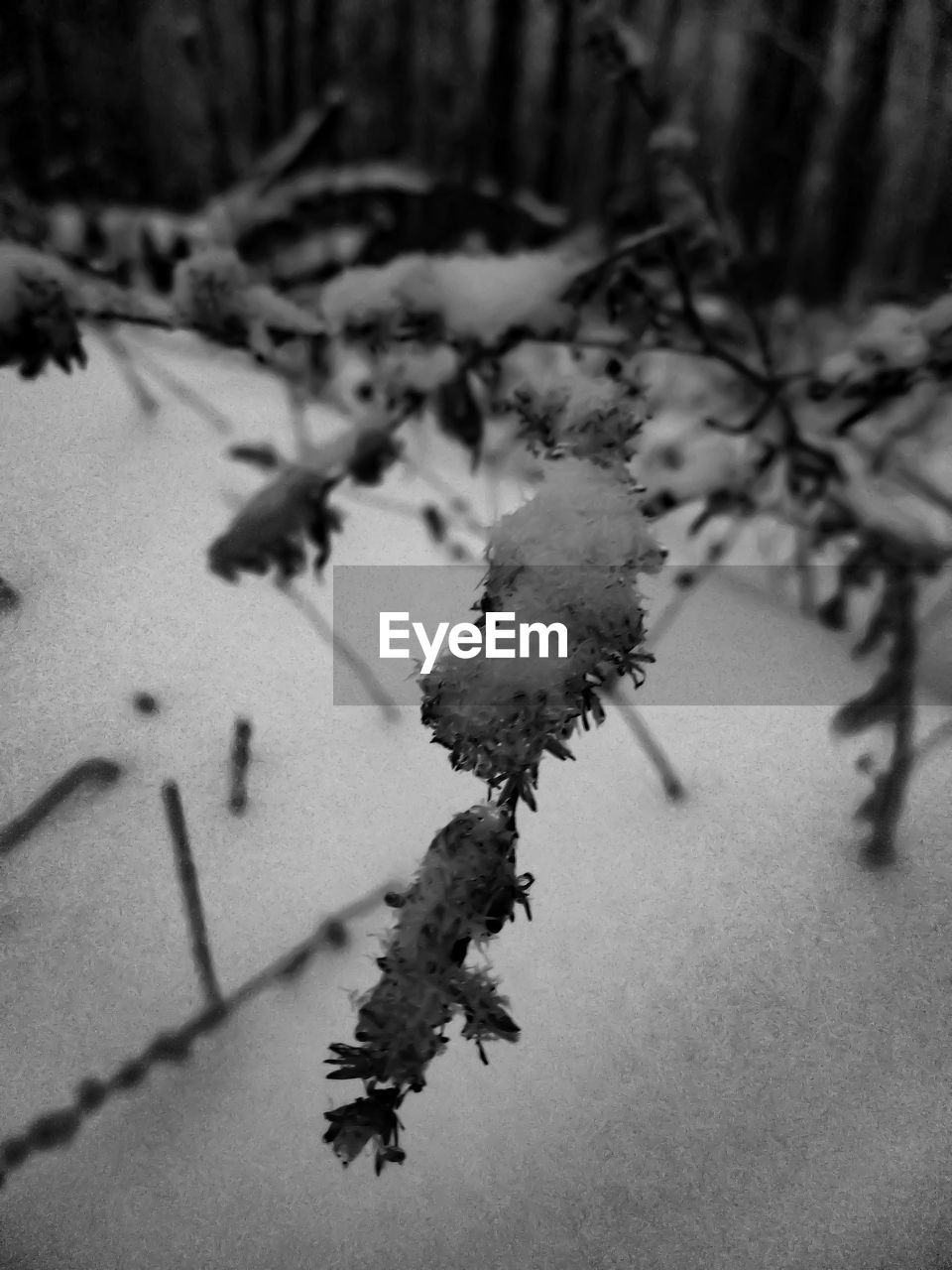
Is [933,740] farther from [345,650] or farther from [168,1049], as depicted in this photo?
[168,1049]

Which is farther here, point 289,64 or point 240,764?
point 289,64

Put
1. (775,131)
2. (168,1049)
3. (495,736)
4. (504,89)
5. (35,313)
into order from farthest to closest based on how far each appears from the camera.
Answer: (504,89)
(775,131)
(35,313)
(168,1049)
(495,736)

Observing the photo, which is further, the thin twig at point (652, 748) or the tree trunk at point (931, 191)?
the tree trunk at point (931, 191)

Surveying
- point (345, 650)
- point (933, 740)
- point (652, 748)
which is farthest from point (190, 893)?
point (933, 740)

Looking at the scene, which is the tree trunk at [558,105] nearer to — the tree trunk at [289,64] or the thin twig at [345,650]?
the tree trunk at [289,64]

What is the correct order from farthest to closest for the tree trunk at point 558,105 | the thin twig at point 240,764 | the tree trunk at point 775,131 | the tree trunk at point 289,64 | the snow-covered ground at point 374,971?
the tree trunk at point 289,64, the tree trunk at point 558,105, the tree trunk at point 775,131, the thin twig at point 240,764, the snow-covered ground at point 374,971

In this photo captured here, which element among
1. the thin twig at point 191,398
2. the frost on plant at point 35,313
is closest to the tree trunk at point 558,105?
the thin twig at point 191,398

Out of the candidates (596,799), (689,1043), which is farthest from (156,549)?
(689,1043)
